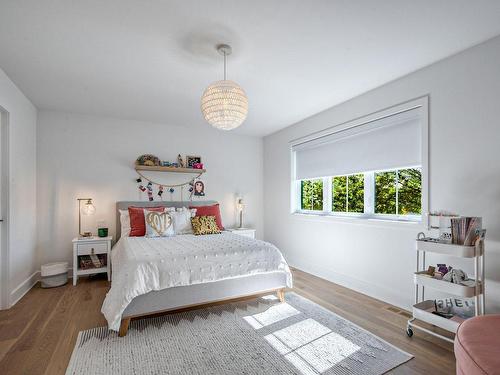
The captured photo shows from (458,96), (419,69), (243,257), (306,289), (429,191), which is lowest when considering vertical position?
(306,289)

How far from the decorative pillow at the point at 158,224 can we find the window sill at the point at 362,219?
79.9 inches

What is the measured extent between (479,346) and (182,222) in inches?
136

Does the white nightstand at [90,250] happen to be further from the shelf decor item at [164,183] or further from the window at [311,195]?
the window at [311,195]

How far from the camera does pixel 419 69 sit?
273cm

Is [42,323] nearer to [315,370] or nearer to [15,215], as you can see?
[15,215]

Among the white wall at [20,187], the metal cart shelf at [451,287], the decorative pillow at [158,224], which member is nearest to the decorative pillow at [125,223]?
the decorative pillow at [158,224]

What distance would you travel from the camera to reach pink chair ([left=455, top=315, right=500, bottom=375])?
112 cm

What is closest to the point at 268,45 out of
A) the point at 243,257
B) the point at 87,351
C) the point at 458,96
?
the point at 458,96

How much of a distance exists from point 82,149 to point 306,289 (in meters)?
3.83

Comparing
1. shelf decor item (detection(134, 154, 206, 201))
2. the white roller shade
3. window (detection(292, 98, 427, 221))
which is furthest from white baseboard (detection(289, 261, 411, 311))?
shelf decor item (detection(134, 154, 206, 201))

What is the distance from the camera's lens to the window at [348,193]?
3.59 meters

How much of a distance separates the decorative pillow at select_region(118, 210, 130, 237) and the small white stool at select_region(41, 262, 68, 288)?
32.0 inches

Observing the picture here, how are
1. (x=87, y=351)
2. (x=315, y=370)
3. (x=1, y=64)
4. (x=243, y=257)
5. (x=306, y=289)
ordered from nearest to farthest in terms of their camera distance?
(x=315, y=370), (x=87, y=351), (x=1, y=64), (x=243, y=257), (x=306, y=289)

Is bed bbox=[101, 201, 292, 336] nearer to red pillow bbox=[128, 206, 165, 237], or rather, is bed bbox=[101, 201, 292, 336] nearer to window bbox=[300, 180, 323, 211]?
red pillow bbox=[128, 206, 165, 237]
